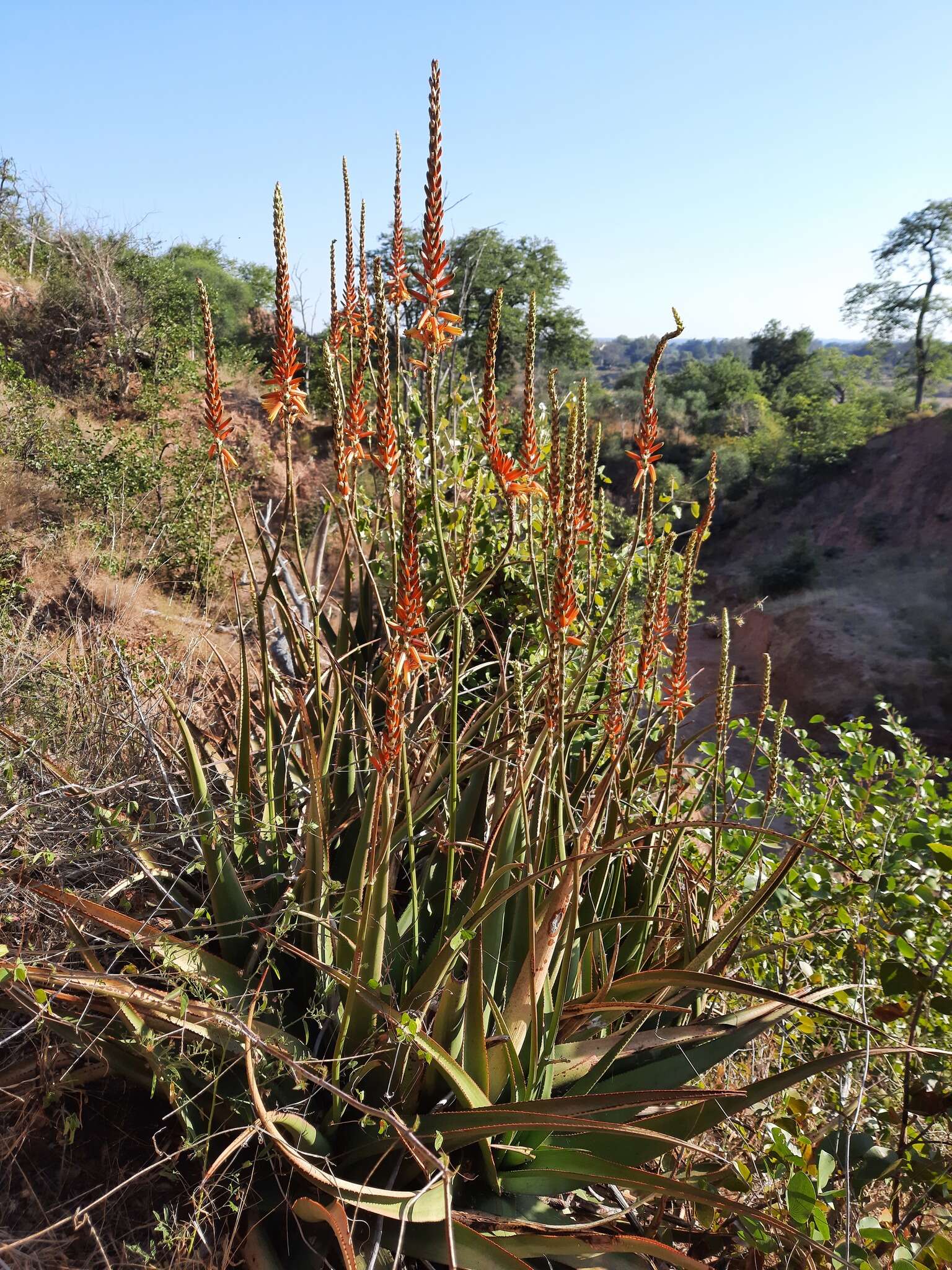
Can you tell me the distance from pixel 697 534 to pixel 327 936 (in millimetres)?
1276

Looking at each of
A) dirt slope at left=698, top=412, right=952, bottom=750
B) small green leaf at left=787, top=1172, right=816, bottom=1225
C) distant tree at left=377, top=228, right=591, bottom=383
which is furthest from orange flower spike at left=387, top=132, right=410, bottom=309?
distant tree at left=377, top=228, right=591, bottom=383

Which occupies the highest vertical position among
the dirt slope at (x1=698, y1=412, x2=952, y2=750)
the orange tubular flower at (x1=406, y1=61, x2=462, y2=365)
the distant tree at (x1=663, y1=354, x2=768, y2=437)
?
the distant tree at (x1=663, y1=354, x2=768, y2=437)

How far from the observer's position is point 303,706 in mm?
1735

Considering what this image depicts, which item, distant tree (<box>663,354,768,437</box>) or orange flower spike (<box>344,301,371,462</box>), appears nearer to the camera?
orange flower spike (<box>344,301,371,462</box>)

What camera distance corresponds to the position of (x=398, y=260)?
2006 millimetres

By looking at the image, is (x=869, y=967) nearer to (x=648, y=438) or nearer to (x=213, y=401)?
(x=648, y=438)

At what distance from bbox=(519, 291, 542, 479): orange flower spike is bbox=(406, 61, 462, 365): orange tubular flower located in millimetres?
150

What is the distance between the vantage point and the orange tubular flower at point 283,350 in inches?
52.3

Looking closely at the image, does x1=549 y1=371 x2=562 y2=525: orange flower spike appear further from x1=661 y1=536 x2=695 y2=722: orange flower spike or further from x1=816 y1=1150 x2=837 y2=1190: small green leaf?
x1=816 y1=1150 x2=837 y2=1190: small green leaf

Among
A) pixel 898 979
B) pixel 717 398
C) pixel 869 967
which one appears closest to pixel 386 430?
pixel 898 979

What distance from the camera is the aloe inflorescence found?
1331mm

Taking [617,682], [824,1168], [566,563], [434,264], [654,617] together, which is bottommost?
[824,1168]

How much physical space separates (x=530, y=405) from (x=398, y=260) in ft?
2.37

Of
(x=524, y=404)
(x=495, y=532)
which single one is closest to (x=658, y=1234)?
(x=524, y=404)
